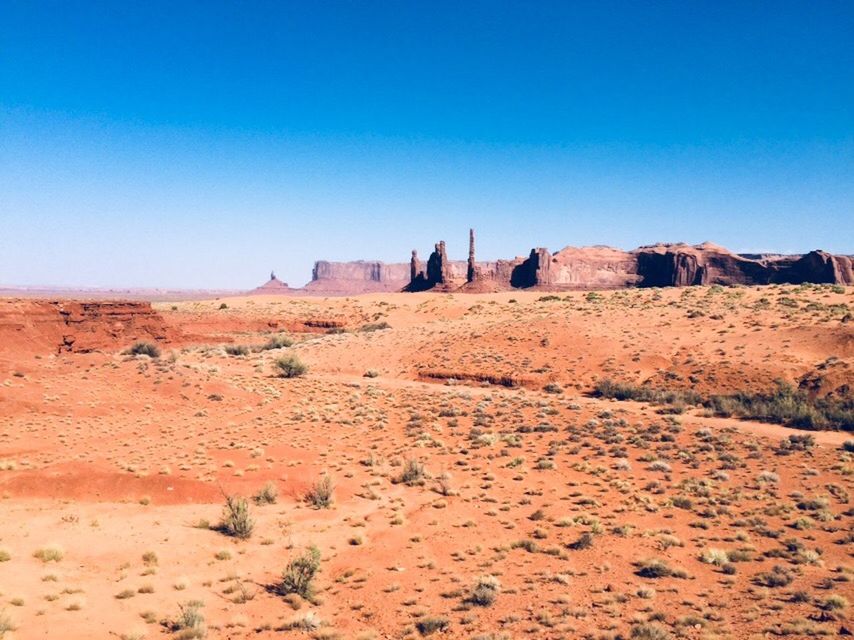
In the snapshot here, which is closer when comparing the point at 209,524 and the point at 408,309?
the point at 209,524

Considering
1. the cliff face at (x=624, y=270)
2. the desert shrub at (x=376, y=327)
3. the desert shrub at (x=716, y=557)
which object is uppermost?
the cliff face at (x=624, y=270)

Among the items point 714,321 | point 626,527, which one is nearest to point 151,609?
point 626,527

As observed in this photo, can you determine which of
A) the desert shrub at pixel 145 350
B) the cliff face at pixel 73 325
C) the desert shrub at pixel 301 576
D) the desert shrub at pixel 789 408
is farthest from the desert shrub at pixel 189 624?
the cliff face at pixel 73 325

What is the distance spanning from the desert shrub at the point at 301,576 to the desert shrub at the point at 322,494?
4.07 meters

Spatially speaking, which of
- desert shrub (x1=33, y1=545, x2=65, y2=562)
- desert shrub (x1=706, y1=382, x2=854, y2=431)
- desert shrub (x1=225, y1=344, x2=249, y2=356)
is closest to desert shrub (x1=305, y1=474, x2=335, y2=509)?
desert shrub (x1=33, y1=545, x2=65, y2=562)

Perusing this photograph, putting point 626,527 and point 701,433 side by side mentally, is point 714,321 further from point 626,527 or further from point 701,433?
point 626,527

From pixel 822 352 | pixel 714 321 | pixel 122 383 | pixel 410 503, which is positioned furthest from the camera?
pixel 714 321

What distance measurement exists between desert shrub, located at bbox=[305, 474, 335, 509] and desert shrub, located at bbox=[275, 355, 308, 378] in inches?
708

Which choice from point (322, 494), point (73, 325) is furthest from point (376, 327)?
point (322, 494)

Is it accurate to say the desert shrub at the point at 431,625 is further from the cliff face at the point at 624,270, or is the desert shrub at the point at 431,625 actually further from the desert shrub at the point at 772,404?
the cliff face at the point at 624,270

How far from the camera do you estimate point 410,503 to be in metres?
15.4

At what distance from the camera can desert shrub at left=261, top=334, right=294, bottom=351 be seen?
153 ft

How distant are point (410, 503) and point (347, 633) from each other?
21.5 feet

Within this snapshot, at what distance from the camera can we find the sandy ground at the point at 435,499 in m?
9.22
